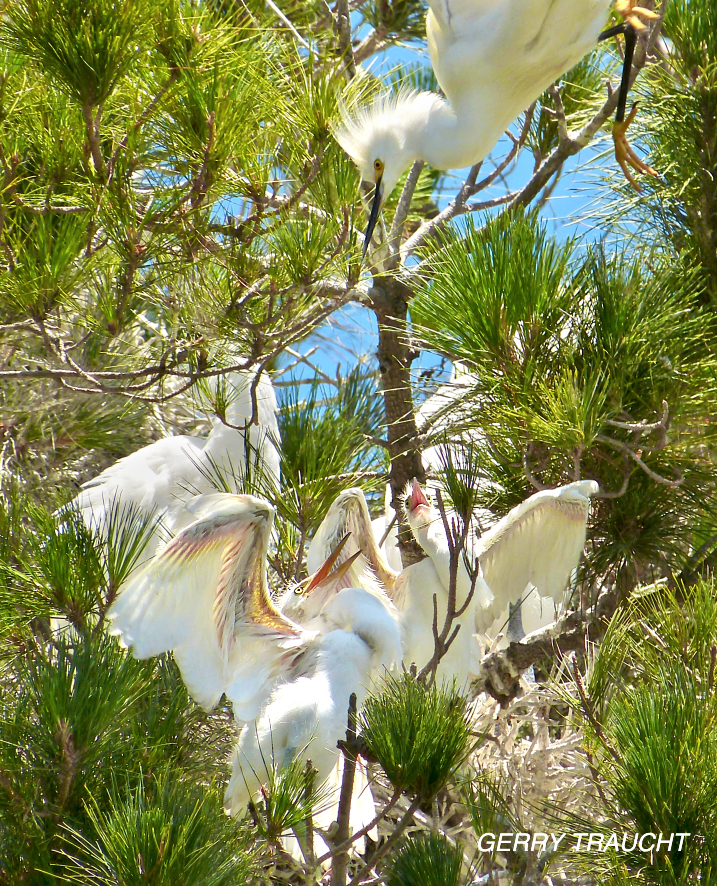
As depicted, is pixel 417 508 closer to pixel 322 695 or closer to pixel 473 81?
pixel 322 695

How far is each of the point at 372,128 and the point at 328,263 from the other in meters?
0.53

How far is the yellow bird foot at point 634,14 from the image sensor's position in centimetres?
143

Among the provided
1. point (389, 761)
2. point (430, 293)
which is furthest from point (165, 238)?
point (389, 761)

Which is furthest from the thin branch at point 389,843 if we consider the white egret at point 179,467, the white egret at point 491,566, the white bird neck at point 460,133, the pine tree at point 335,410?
the white bird neck at point 460,133

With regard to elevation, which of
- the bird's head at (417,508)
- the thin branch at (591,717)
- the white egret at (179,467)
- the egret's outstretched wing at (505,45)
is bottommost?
the thin branch at (591,717)

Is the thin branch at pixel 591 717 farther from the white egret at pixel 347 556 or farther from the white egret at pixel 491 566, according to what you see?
the white egret at pixel 347 556

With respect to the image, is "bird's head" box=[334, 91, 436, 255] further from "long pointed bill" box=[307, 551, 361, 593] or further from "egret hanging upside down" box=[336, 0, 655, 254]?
"long pointed bill" box=[307, 551, 361, 593]

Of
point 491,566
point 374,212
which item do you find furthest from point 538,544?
point 374,212

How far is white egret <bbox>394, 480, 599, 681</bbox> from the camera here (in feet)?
4.38

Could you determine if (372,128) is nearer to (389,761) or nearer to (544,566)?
(544,566)

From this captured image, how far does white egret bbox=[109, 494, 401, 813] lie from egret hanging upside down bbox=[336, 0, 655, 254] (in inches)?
20.6

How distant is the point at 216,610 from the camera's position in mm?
1328

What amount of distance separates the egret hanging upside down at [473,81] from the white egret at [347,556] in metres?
0.42

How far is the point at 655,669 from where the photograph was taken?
1028 mm
